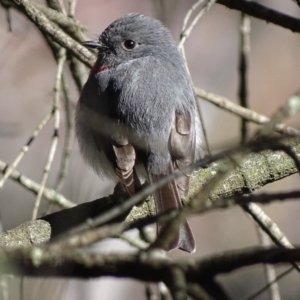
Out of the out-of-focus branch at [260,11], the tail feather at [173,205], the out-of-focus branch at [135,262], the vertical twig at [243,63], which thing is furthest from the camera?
the vertical twig at [243,63]

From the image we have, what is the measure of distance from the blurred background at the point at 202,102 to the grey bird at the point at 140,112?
49 centimetres

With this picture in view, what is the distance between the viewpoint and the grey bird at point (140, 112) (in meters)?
3.89

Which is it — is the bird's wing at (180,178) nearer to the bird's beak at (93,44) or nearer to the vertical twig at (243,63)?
the vertical twig at (243,63)

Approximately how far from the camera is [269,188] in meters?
8.22

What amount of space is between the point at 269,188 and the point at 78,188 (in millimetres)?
4315

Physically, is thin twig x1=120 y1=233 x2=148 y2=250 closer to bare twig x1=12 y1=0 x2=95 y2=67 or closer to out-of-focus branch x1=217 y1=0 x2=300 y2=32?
bare twig x1=12 y1=0 x2=95 y2=67

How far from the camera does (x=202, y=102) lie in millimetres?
8469

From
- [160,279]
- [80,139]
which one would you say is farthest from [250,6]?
[160,279]

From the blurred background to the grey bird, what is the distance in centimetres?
49

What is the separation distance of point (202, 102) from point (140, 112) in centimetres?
447

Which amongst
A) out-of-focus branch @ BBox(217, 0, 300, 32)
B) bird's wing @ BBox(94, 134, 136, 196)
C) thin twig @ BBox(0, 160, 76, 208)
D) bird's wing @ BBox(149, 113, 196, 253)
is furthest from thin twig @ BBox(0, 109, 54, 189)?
out-of-focus branch @ BBox(217, 0, 300, 32)

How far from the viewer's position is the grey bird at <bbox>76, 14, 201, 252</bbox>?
12.8ft

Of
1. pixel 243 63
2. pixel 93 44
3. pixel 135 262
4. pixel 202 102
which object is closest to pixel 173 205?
pixel 243 63

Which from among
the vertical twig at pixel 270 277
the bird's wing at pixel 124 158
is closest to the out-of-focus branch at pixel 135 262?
the vertical twig at pixel 270 277
